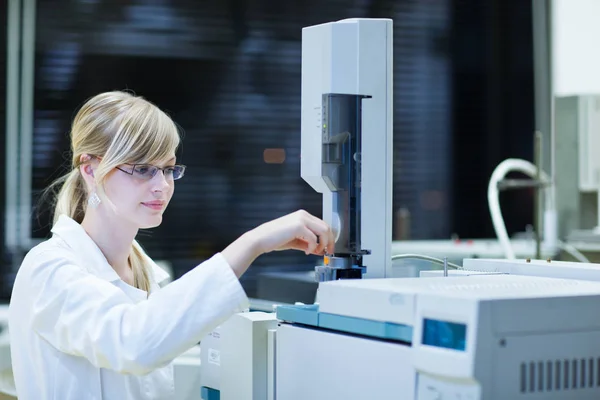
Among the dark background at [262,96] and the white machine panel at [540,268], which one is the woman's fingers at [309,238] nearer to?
the white machine panel at [540,268]

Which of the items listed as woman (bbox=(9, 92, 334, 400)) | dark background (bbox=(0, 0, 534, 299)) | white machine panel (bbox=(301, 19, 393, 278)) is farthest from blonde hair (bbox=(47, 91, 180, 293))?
dark background (bbox=(0, 0, 534, 299))

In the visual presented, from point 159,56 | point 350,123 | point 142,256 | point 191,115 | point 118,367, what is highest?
point 159,56

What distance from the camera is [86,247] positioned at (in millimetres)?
1337

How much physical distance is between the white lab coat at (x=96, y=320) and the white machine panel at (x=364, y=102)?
0.22m

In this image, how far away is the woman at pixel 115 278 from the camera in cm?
109

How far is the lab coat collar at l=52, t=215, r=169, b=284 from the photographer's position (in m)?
1.33

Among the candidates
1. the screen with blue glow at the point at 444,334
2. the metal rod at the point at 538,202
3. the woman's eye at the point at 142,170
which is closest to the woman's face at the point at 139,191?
the woman's eye at the point at 142,170

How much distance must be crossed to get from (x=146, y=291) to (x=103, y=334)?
1.17ft

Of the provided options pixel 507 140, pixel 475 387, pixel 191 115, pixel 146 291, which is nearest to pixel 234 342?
pixel 146 291

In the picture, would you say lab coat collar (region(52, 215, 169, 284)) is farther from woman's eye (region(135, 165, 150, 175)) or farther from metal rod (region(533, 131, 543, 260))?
metal rod (region(533, 131, 543, 260))

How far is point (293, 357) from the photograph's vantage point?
1134 mm

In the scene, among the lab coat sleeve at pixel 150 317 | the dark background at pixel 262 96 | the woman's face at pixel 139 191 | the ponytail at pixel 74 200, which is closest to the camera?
the lab coat sleeve at pixel 150 317

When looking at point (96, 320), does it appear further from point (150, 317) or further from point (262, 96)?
point (262, 96)

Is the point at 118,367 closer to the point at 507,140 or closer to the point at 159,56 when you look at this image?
the point at 159,56
